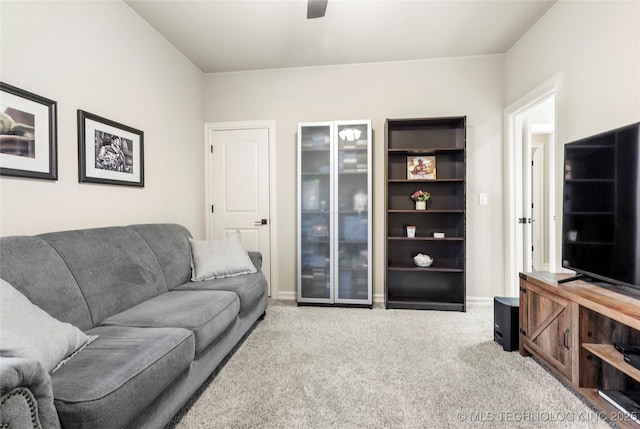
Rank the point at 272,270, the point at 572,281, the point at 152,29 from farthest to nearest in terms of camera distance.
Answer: the point at 272,270, the point at 152,29, the point at 572,281

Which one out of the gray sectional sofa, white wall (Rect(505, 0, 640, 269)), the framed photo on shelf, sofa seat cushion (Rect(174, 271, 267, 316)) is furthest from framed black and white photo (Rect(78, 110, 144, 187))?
white wall (Rect(505, 0, 640, 269))

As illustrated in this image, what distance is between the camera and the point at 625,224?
61.2 inches

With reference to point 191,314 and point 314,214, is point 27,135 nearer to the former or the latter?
point 191,314

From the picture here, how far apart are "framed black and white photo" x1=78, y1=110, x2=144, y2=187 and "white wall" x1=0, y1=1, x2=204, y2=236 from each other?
5 centimetres

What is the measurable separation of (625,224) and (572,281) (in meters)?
0.50

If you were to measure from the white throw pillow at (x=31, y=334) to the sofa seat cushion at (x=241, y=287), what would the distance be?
987mm

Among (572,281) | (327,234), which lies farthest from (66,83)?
(572,281)

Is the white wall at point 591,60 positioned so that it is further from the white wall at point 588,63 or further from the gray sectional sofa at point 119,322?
the gray sectional sofa at point 119,322

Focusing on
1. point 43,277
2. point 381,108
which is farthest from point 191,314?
point 381,108

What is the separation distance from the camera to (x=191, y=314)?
5.51ft

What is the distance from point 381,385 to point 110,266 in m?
1.78

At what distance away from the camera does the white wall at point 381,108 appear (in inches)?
130

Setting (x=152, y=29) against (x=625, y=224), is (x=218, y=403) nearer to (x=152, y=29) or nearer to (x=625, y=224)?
(x=625, y=224)

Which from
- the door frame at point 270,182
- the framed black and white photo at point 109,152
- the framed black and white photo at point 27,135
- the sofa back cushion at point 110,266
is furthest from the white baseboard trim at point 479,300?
the framed black and white photo at point 27,135
